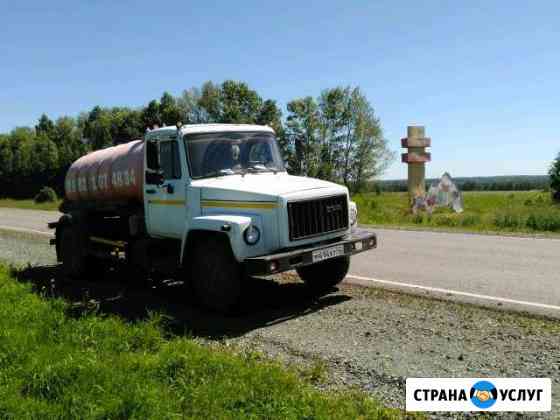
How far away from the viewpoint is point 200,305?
7160mm

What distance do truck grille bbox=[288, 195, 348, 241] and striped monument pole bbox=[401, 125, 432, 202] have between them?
55.2ft

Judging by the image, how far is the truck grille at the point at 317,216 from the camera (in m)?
6.57

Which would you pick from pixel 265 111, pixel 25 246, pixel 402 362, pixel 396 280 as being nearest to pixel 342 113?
pixel 265 111

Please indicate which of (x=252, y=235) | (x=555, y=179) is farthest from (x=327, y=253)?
(x=555, y=179)

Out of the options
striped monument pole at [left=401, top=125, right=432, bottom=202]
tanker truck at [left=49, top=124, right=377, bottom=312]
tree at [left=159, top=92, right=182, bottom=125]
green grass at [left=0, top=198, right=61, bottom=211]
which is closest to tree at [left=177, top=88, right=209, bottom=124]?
tree at [left=159, top=92, right=182, bottom=125]

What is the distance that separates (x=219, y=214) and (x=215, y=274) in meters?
0.80

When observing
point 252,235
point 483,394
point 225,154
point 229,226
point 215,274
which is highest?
point 225,154

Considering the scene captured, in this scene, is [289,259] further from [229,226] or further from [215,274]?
[215,274]

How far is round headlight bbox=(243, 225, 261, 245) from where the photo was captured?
634 cm

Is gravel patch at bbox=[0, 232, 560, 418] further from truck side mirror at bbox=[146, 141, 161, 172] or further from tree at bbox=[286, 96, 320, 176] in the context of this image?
tree at bbox=[286, 96, 320, 176]

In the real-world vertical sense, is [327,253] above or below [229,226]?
below

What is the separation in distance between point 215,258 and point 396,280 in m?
3.44

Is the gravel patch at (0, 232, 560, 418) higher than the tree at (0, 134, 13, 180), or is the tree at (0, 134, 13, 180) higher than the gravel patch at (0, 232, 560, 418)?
the tree at (0, 134, 13, 180)

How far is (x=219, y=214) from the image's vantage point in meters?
6.88
